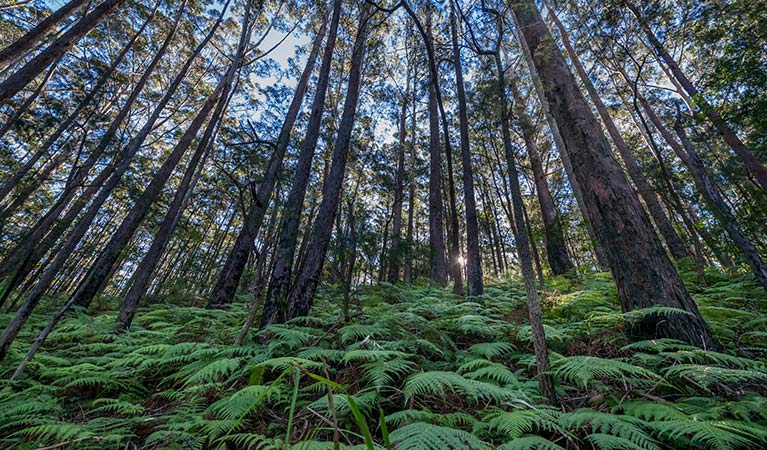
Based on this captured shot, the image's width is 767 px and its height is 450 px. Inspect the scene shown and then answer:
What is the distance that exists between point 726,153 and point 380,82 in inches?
746

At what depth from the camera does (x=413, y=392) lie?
1713mm

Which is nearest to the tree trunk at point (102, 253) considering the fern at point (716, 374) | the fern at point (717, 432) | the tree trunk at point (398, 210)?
the fern at point (717, 432)

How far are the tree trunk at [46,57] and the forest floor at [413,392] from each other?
3.44m

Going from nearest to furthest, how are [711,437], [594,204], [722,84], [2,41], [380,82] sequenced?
[711,437] < [594,204] < [722,84] < [2,41] < [380,82]

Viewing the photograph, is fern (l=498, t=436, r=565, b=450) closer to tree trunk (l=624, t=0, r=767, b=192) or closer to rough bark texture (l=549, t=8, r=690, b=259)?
tree trunk (l=624, t=0, r=767, b=192)

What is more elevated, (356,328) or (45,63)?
(45,63)

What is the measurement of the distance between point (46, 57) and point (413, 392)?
698 centimetres

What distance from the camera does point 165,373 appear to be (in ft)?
10.1

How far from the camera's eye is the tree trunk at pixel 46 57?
393cm

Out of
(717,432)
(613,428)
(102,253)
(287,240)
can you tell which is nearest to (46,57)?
(102,253)

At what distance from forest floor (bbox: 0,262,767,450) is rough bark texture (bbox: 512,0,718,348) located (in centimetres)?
25

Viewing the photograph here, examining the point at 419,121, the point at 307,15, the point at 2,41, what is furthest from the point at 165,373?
the point at 2,41

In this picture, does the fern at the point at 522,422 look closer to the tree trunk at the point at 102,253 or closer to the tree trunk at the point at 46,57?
the tree trunk at the point at 102,253

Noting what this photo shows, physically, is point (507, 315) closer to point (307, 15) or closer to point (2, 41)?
point (307, 15)
